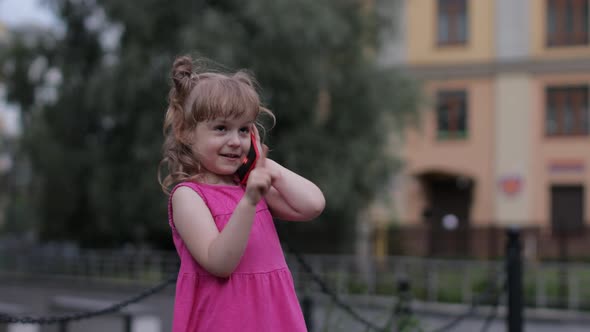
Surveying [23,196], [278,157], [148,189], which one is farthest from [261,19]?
[23,196]

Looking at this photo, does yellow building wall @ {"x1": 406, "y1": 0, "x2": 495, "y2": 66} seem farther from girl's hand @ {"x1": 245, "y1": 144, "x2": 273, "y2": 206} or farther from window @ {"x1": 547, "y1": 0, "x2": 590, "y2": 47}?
girl's hand @ {"x1": 245, "y1": 144, "x2": 273, "y2": 206}

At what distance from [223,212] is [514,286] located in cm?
425

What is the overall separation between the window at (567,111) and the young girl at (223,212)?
24.2 metres

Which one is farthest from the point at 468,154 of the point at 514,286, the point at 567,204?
the point at 514,286

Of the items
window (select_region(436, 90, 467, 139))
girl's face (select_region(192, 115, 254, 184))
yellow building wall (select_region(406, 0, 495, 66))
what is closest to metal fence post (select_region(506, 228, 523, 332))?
girl's face (select_region(192, 115, 254, 184))

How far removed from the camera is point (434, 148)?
2583 cm

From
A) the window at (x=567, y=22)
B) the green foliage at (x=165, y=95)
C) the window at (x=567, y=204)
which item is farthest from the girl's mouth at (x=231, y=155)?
the window at (x=567, y=22)

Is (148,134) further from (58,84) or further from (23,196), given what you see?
(23,196)

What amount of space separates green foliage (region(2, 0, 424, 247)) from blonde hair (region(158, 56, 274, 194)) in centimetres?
1218

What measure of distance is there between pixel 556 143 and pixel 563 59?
8.87ft

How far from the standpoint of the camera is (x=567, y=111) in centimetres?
2477

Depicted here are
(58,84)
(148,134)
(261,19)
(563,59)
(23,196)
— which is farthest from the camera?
(563,59)

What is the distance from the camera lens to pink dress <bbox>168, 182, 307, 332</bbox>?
6.90ft

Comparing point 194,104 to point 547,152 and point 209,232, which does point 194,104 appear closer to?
point 209,232
